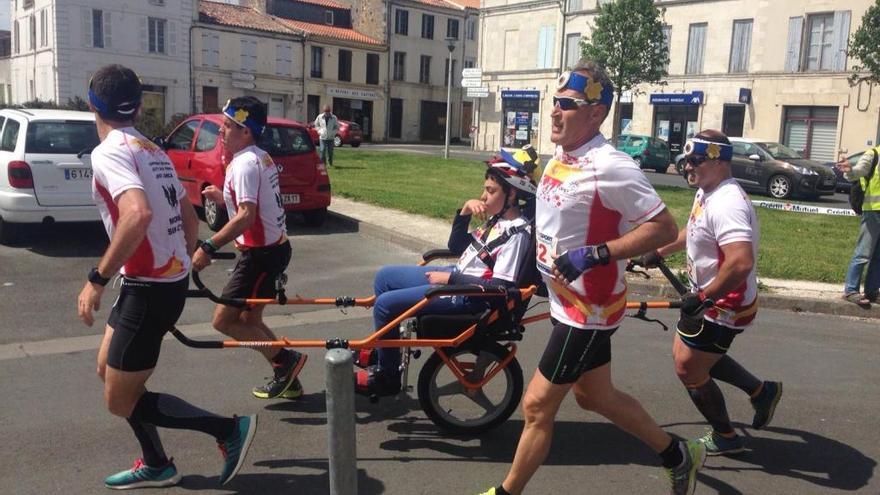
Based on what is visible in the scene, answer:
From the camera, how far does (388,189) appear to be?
16.0 meters

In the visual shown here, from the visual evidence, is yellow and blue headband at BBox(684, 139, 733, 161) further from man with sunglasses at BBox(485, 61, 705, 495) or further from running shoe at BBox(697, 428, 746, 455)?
running shoe at BBox(697, 428, 746, 455)

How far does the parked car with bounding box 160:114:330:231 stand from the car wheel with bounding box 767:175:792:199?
47.5ft

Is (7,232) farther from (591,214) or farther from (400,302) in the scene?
(591,214)

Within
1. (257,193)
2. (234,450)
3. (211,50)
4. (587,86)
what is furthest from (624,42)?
(211,50)

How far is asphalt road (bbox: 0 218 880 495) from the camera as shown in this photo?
3.94 meters

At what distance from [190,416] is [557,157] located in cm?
211

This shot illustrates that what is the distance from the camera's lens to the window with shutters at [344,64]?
54781 mm

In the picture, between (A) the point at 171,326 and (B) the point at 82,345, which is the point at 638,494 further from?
(B) the point at 82,345

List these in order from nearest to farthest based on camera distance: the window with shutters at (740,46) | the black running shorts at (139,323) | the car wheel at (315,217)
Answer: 1. the black running shorts at (139,323)
2. the car wheel at (315,217)
3. the window with shutters at (740,46)

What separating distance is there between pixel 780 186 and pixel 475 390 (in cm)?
1913

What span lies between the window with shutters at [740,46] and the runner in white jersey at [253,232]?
36.3 metres

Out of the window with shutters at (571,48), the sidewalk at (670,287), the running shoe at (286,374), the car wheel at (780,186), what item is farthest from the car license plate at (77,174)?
the window with shutters at (571,48)

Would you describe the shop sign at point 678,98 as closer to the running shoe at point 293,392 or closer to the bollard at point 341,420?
the running shoe at point 293,392

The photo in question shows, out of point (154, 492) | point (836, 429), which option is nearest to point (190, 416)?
point (154, 492)
